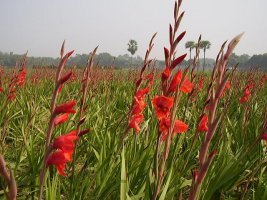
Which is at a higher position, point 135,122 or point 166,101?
point 166,101

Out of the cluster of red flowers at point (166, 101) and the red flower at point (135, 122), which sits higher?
the cluster of red flowers at point (166, 101)

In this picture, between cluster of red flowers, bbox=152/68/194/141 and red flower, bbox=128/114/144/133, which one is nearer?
cluster of red flowers, bbox=152/68/194/141

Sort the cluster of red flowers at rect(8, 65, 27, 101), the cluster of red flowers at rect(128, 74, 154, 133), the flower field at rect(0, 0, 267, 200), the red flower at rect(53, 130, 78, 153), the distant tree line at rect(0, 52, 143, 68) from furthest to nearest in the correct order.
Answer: the distant tree line at rect(0, 52, 143, 68)
the cluster of red flowers at rect(8, 65, 27, 101)
the cluster of red flowers at rect(128, 74, 154, 133)
the red flower at rect(53, 130, 78, 153)
the flower field at rect(0, 0, 267, 200)

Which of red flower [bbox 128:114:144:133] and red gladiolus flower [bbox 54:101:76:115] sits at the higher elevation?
red gladiolus flower [bbox 54:101:76:115]

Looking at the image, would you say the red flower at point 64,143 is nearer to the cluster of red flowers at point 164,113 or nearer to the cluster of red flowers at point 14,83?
the cluster of red flowers at point 164,113

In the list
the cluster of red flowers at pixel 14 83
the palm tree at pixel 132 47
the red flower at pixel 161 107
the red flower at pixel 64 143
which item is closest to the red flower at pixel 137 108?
the red flower at pixel 161 107

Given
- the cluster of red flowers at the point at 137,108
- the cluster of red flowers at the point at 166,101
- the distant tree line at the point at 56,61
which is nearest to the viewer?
the cluster of red flowers at the point at 166,101

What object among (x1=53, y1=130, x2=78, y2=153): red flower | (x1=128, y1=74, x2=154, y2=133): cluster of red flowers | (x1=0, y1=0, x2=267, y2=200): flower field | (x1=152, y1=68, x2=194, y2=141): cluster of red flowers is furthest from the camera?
(x1=128, y1=74, x2=154, y2=133): cluster of red flowers

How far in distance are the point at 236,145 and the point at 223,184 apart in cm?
100

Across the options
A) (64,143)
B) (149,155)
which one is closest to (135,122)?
(149,155)

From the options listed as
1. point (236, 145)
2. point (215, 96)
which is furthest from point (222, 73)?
point (236, 145)

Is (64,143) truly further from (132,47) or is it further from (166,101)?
(132,47)

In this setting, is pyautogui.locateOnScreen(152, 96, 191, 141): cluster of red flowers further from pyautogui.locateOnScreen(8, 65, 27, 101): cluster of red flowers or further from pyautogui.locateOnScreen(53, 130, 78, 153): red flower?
pyautogui.locateOnScreen(8, 65, 27, 101): cluster of red flowers

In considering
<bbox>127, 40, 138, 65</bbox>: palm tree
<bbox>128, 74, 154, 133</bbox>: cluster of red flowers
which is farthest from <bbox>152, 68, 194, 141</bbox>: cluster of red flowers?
<bbox>127, 40, 138, 65</bbox>: palm tree
